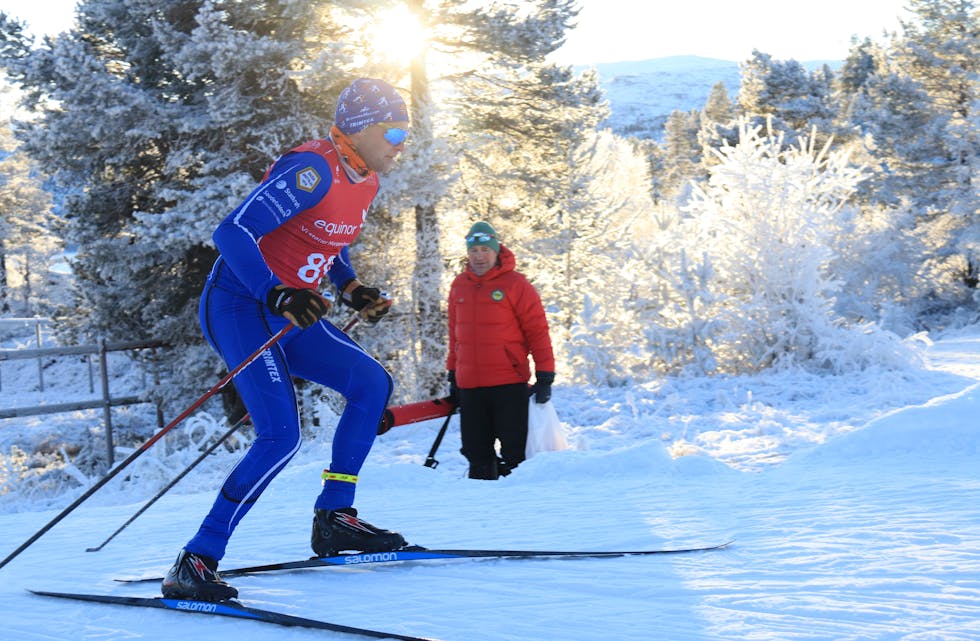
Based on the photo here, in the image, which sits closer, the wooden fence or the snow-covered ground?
the snow-covered ground

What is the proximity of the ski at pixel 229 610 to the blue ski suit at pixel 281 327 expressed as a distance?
205 mm

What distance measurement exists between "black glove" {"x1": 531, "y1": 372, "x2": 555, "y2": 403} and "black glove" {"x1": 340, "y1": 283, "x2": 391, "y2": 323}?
240cm

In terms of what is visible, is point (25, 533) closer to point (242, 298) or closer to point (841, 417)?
point (242, 298)

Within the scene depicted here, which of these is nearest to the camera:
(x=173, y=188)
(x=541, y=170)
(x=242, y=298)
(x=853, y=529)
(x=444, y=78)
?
(x=242, y=298)

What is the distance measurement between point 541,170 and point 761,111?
24.4 m

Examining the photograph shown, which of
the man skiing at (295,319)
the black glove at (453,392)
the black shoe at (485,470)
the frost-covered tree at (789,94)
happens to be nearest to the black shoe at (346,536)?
the man skiing at (295,319)

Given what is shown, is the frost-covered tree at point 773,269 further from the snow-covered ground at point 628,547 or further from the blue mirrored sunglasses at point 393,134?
the blue mirrored sunglasses at point 393,134

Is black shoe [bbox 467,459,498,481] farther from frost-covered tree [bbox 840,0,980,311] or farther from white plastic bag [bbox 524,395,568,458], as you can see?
frost-covered tree [bbox 840,0,980,311]

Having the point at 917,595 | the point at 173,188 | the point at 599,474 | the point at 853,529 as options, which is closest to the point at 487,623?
the point at 917,595

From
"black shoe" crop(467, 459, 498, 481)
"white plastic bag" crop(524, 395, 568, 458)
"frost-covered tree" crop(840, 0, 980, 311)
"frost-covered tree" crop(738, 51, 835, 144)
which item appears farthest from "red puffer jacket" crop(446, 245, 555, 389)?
"frost-covered tree" crop(738, 51, 835, 144)

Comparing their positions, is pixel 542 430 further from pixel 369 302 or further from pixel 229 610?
pixel 229 610

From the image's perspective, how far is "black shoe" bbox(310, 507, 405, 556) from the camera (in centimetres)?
355

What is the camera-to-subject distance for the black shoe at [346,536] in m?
3.55

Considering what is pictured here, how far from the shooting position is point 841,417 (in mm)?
8086
